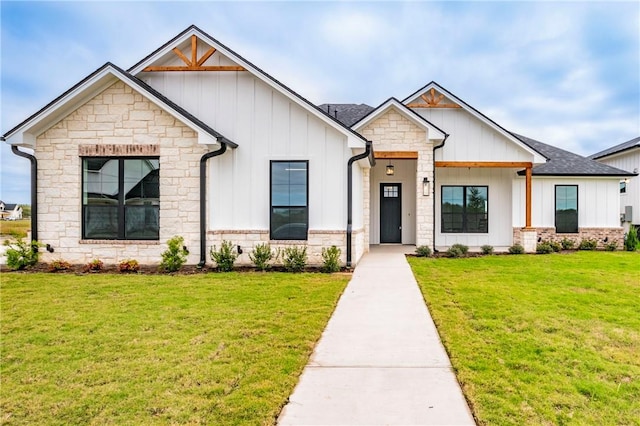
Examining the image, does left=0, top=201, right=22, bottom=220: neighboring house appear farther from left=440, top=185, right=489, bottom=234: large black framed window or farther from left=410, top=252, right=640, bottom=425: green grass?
left=440, top=185, right=489, bottom=234: large black framed window

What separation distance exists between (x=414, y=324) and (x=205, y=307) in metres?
3.28

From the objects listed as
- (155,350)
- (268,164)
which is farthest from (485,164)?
(155,350)

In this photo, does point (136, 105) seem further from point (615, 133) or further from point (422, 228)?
point (615, 133)

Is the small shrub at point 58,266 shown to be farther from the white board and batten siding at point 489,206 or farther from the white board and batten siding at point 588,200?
the white board and batten siding at point 588,200

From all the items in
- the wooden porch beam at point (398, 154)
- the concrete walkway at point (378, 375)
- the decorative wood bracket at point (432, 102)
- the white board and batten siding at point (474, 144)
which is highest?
the decorative wood bracket at point (432, 102)

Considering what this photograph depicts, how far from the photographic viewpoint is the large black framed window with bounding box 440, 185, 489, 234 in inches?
653

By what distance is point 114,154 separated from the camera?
10398 mm

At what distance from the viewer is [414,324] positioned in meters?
5.59

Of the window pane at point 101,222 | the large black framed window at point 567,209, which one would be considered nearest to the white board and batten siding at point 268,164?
the window pane at point 101,222

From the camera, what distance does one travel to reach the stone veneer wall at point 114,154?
1041cm

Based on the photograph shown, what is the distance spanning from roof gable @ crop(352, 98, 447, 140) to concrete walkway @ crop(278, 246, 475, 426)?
8251mm

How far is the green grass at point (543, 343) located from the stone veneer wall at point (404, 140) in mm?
4992

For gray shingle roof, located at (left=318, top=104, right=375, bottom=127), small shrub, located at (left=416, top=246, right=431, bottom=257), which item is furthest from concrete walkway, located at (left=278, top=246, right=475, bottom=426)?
gray shingle roof, located at (left=318, top=104, right=375, bottom=127)

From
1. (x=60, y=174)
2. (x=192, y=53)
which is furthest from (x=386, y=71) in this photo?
(x=60, y=174)
